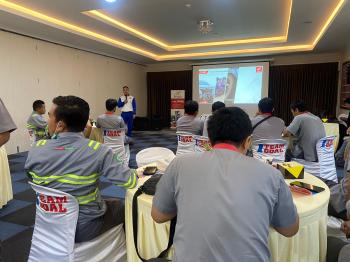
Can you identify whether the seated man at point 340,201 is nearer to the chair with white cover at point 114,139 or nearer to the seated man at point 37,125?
the chair with white cover at point 114,139

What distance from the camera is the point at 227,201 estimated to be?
0.93m

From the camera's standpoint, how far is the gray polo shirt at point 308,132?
3.21m

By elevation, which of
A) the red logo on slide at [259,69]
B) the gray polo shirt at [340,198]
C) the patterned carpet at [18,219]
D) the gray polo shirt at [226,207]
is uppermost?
the red logo on slide at [259,69]

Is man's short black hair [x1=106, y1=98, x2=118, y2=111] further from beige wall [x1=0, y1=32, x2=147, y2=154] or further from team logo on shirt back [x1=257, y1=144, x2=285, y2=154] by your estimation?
beige wall [x1=0, y1=32, x2=147, y2=154]

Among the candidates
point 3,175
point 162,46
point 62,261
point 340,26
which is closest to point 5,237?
point 3,175

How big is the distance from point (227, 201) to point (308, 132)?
106 inches

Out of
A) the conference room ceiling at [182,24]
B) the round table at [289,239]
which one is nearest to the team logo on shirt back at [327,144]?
the round table at [289,239]

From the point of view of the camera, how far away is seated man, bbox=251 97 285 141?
10.4ft

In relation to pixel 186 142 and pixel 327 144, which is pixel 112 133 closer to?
pixel 186 142

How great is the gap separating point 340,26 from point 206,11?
256 centimetres

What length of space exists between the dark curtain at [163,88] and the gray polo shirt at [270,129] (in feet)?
23.9

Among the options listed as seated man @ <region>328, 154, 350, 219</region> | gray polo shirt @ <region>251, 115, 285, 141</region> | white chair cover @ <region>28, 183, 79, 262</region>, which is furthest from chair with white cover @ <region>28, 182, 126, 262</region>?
gray polo shirt @ <region>251, 115, 285, 141</region>

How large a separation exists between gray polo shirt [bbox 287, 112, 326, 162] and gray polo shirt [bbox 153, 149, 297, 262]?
2.47m

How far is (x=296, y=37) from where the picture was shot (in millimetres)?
6738
